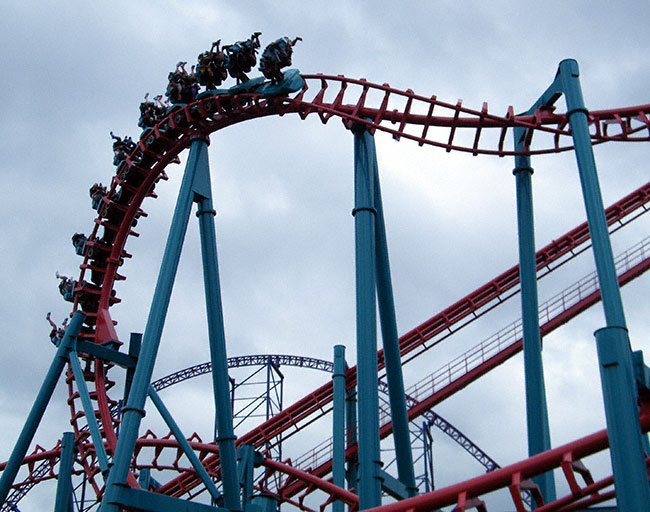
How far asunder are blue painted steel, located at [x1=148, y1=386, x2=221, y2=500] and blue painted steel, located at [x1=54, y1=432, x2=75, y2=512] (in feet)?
3.69

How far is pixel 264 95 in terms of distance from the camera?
890 cm

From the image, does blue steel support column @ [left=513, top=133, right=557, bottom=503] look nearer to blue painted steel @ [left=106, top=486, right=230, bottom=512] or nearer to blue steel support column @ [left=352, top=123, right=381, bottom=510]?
blue steel support column @ [left=352, top=123, right=381, bottom=510]

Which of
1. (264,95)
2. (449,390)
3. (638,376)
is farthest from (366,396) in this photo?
A: (449,390)

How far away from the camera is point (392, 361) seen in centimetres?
844

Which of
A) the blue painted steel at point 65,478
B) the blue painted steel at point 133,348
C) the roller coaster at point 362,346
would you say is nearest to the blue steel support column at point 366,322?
the roller coaster at point 362,346

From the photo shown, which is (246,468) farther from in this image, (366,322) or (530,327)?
(530,327)

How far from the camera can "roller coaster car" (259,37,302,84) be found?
868 centimetres

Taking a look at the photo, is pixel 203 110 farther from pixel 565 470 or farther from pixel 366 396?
pixel 565 470

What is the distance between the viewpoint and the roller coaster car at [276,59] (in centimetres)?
868

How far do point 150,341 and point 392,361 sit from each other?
93.1 inches

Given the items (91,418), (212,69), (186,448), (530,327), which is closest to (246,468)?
(186,448)

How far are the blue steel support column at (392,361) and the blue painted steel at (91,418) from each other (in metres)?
2.93

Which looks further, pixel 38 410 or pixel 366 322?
pixel 38 410

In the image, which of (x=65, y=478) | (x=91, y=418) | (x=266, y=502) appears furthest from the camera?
(x=65, y=478)
